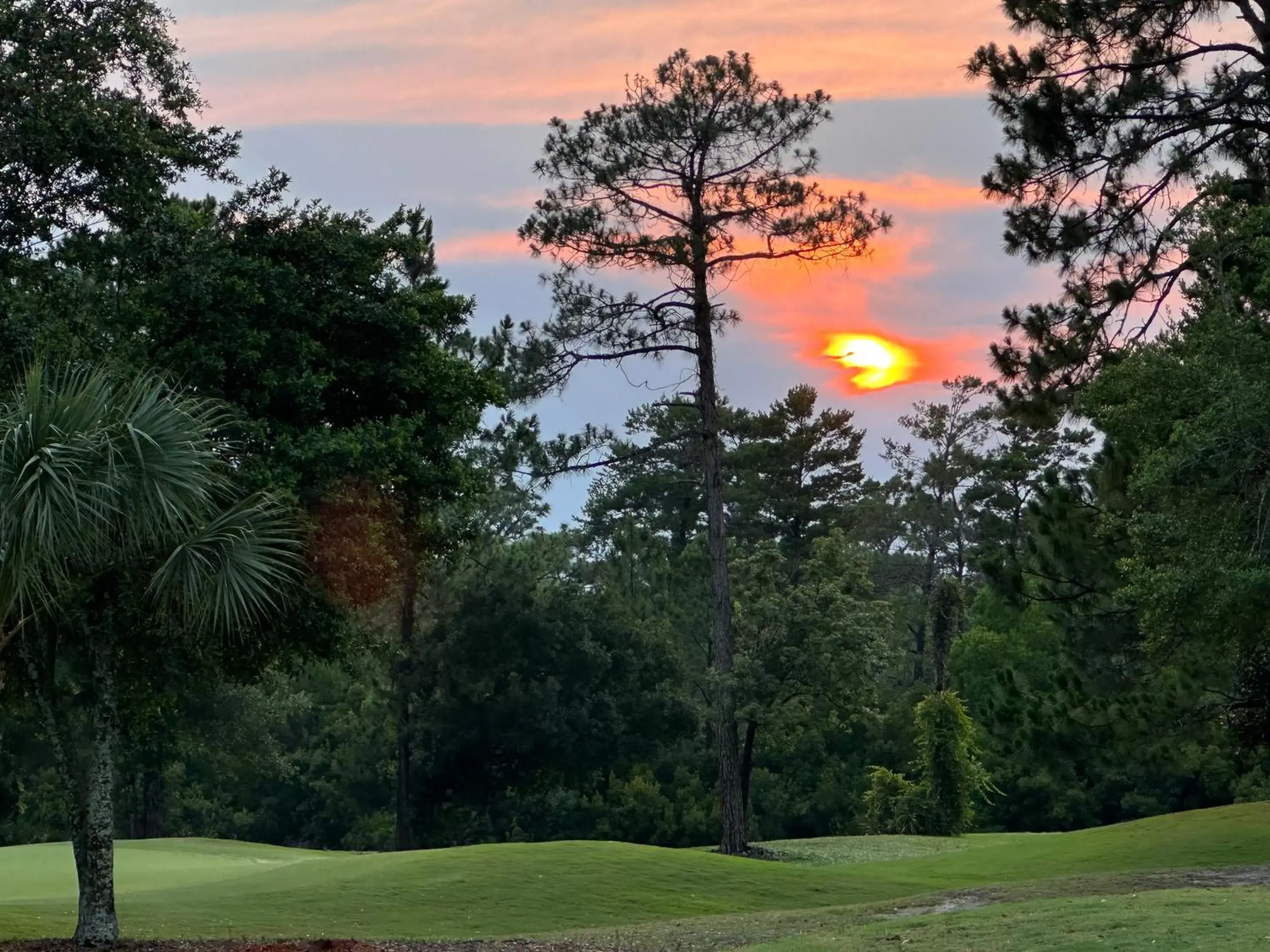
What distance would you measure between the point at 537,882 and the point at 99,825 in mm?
8531

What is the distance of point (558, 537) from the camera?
189 ft

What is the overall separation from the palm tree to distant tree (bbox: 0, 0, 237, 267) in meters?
2.50

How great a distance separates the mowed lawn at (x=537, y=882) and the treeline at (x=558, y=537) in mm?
2108

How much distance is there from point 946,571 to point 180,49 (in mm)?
59609

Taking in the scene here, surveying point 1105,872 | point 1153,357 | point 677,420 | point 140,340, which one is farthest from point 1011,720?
point 677,420

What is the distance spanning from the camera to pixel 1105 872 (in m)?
23.7

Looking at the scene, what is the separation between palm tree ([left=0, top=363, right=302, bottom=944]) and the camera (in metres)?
13.0

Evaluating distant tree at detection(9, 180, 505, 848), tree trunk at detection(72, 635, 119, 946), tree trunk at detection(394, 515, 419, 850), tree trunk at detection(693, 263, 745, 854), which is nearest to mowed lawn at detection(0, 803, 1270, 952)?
tree trunk at detection(72, 635, 119, 946)

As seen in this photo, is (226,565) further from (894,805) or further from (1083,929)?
(894,805)

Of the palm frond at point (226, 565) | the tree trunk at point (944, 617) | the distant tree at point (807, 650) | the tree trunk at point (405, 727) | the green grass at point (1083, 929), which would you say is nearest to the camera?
the green grass at point (1083, 929)

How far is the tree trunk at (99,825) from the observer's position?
48.8 feet

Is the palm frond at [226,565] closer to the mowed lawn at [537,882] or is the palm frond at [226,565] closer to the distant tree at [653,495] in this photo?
the mowed lawn at [537,882]

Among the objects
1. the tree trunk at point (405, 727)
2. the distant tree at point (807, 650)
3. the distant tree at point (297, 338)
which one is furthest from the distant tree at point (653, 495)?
the distant tree at point (297, 338)

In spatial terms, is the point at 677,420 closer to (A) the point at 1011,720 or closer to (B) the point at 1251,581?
(A) the point at 1011,720
